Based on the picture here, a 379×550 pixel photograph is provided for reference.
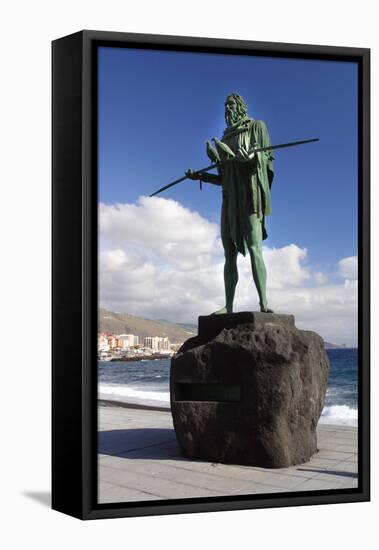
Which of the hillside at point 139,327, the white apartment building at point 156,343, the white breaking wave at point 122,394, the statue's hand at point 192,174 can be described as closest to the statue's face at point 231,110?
the statue's hand at point 192,174

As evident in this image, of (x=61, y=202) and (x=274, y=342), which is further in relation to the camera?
(x=274, y=342)

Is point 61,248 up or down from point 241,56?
down

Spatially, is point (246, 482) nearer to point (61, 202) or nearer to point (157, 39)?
point (61, 202)

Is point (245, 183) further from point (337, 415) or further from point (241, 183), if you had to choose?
point (337, 415)

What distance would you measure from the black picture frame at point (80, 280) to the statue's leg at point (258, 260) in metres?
1.87

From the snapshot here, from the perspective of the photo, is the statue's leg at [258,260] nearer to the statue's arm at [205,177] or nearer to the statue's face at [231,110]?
the statue's arm at [205,177]

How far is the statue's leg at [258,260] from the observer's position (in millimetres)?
8492

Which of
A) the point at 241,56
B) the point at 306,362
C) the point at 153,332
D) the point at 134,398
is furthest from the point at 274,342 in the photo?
the point at 153,332

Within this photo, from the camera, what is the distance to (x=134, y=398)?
14977 millimetres

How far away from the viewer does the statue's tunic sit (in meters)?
8.62

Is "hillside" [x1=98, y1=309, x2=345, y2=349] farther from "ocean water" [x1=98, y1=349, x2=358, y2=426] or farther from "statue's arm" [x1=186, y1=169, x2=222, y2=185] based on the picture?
"statue's arm" [x1=186, y1=169, x2=222, y2=185]

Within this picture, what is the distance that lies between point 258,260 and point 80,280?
2.42 metres

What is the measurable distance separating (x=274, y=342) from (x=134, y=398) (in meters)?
7.35

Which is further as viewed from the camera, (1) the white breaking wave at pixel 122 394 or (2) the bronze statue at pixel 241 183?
(1) the white breaking wave at pixel 122 394
